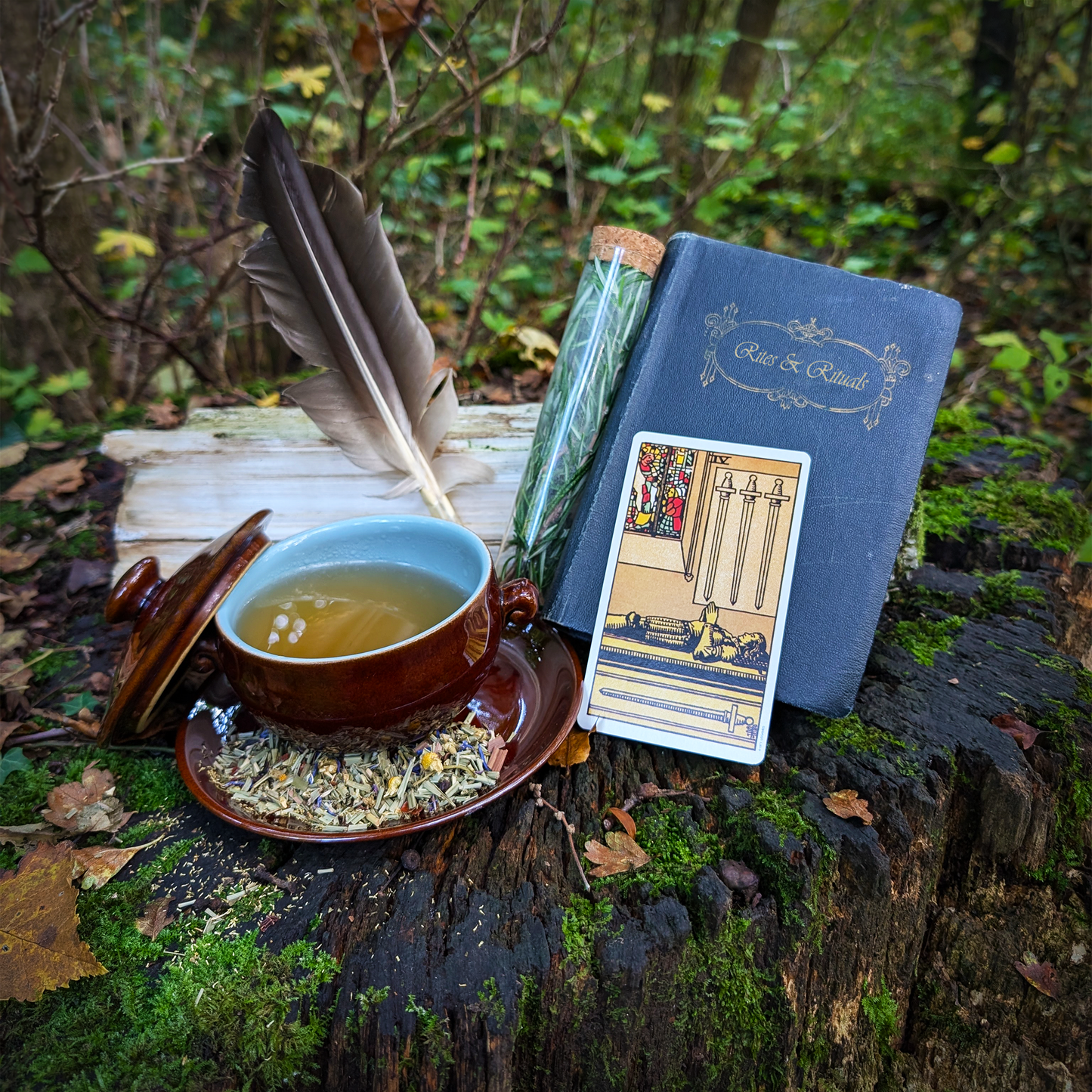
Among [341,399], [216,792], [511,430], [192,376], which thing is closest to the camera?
[216,792]

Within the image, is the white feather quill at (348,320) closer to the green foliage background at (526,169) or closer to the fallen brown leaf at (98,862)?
the green foliage background at (526,169)

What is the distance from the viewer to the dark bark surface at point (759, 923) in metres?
1.04

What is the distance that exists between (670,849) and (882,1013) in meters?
0.45

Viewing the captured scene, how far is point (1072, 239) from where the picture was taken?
5.92 metres

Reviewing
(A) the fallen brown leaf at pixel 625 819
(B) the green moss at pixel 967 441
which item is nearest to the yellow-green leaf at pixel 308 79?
(B) the green moss at pixel 967 441

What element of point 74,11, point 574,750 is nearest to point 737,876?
point 574,750

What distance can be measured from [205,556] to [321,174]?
35.5 inches

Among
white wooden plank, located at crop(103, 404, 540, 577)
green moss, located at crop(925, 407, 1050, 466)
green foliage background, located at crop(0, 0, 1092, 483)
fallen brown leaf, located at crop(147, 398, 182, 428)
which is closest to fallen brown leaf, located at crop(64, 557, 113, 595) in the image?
white wooden plank, located at crop(103, 404, 540, 577)

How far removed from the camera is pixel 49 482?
223cm

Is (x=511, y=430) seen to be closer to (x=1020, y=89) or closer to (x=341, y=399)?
(x=341, y=399)

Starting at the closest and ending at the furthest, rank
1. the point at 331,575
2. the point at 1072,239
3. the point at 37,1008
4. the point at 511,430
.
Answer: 1. the point at 37,1008
2. the point at 331,575
3. the point at 511,430
4. the point at 1072,239

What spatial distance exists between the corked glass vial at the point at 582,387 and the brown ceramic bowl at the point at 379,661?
31 cm

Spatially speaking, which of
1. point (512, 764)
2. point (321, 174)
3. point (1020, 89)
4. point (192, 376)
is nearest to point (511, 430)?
point (321, 174)

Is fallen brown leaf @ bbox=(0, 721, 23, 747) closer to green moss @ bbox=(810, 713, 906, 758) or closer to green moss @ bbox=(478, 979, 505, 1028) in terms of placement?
green moss @ bbox=(478, 979, 505, 1028)
